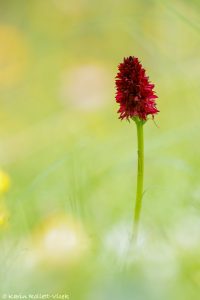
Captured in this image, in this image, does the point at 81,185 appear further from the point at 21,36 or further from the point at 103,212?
the point at 21,36

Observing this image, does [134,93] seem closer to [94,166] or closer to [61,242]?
[61,242]

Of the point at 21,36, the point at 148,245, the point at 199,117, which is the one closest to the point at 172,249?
the point at 148,245

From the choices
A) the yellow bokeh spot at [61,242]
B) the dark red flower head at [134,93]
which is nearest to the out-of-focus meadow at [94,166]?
the yellow bokeh spot at [61,242]

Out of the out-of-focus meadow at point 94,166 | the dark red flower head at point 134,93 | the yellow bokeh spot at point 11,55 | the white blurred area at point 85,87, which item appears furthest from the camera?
the yellow bokeh spot at point 11,55

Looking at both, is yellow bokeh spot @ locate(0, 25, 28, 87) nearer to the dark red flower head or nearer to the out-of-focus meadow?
the out-of-focus meadow

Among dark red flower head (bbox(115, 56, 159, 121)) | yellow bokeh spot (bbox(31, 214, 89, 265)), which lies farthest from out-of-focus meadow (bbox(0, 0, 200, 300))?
dark red flower head (bbox(115, 56, 159, 121))

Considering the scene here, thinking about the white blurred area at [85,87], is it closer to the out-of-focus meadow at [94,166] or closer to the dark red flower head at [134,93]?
the out-of-focus meadow at [94,166]

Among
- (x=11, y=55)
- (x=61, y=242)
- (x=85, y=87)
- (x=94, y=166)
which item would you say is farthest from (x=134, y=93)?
(x=11, y=55)
